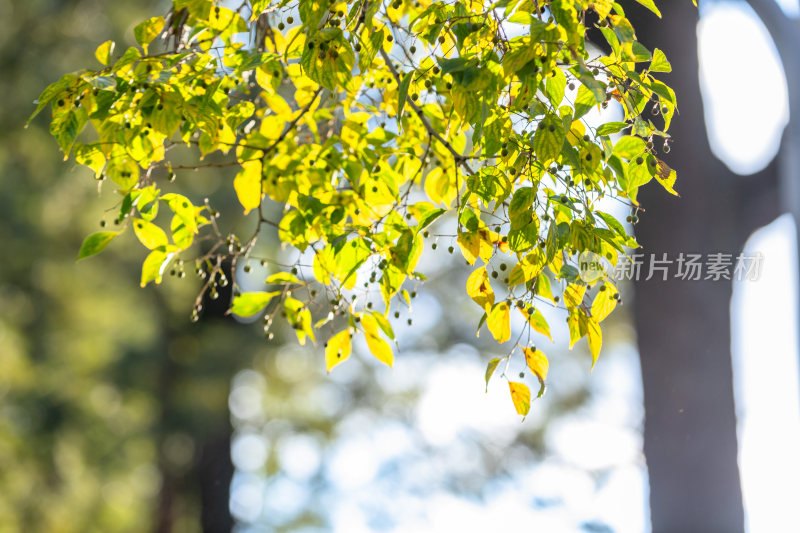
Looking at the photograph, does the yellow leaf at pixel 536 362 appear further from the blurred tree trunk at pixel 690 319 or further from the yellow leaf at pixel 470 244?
the blurred tree trunk at pixel 690 319

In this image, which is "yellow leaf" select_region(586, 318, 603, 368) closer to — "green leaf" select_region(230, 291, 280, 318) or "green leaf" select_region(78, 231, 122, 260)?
"green leaf" select_region(230, 291, 280, 318)

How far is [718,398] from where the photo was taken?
5.22 feet

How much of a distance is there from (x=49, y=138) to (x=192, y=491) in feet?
7.27

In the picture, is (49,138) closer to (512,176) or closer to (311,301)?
(311,301)

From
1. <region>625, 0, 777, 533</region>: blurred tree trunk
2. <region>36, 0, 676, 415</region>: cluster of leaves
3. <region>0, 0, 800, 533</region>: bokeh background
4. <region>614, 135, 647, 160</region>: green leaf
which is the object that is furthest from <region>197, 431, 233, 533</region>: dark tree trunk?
<region>614, 135, 647, 160</region>: green leaf

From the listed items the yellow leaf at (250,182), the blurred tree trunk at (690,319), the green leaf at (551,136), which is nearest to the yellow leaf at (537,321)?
the green leaf at (551,136)

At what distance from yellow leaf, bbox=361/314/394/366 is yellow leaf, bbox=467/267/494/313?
0.49 ft

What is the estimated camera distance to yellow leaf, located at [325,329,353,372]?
2.77ft

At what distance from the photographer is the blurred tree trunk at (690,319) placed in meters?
1.56

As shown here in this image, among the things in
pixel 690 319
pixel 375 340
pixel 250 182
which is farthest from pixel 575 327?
pixel 690 319


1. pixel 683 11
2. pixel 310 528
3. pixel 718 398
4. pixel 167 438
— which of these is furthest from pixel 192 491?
pixel 683 11

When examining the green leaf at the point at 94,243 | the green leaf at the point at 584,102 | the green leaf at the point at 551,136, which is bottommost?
the green leaf at the point at 94,243

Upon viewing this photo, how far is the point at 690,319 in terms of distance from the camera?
1647mm

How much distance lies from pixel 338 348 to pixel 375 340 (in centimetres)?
5
